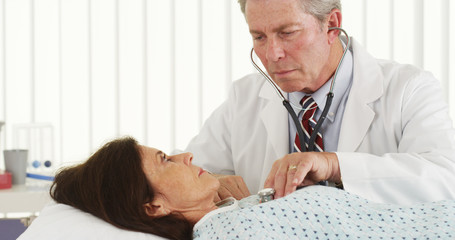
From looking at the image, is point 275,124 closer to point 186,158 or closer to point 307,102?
point 307,102

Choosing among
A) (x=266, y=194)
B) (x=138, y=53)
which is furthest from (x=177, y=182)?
(x=138, y=53)

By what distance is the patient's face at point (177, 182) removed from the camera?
51.7 inches

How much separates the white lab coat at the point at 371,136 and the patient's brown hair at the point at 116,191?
0.47 m

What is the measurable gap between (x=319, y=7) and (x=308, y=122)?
0.35 m

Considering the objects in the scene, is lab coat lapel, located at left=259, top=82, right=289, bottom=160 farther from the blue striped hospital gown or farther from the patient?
the blue striped hospital gown

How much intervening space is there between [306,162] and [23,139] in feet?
5.85

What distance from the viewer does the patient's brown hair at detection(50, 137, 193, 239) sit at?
3.95ft

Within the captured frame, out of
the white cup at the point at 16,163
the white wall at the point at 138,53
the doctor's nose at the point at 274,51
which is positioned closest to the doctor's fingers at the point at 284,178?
the doctor's nose at the point at 274,51

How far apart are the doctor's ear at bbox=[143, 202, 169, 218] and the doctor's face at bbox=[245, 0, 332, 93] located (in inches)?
21.6

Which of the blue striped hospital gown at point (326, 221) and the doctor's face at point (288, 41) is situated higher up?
the doctor's face at point (288, 41)

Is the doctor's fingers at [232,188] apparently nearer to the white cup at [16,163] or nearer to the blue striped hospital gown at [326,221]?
the blue striped hospital gown at [326,221]

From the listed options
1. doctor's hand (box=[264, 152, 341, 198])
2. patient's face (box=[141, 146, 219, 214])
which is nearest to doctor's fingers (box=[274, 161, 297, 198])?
doctor's hand (box=[264, 152, 341, 198])

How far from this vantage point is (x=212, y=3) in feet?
10.2

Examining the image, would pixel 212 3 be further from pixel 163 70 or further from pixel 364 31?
pixel 364 31
